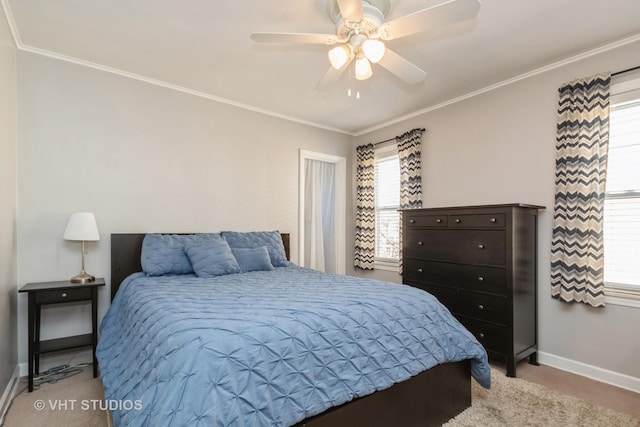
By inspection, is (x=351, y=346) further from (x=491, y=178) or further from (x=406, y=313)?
(x=491, y=178)

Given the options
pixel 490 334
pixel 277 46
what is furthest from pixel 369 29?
pixel 490 334

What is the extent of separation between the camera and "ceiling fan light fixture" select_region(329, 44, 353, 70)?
6.49ft

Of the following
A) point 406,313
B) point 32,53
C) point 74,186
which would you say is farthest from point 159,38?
point 406,313

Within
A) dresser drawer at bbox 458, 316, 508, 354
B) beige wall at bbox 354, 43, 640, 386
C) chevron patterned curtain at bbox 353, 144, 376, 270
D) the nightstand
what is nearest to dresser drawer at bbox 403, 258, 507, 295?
dresser drawer at bbox 458, 316, 508, 354

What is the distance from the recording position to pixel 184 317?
150 cm

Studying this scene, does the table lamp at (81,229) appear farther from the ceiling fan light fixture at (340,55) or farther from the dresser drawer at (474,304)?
the dresser drawer at (474,304)

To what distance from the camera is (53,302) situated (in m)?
2.44

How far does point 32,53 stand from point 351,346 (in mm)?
3325

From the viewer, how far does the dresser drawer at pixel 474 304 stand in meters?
2.65

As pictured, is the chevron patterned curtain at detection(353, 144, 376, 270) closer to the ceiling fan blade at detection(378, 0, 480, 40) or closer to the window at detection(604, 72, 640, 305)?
the window at detection(604, 72, 640, 305)

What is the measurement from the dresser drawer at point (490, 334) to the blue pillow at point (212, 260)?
2098mm

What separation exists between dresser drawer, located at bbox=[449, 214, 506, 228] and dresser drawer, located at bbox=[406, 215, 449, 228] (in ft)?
0.27

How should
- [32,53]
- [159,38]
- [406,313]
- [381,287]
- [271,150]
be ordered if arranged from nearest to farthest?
[406,313]
[381,287]
[159,38]
[32,53]
[271,150]

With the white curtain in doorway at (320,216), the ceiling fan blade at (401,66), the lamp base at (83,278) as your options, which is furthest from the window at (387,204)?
the lamp base at (83,278)
